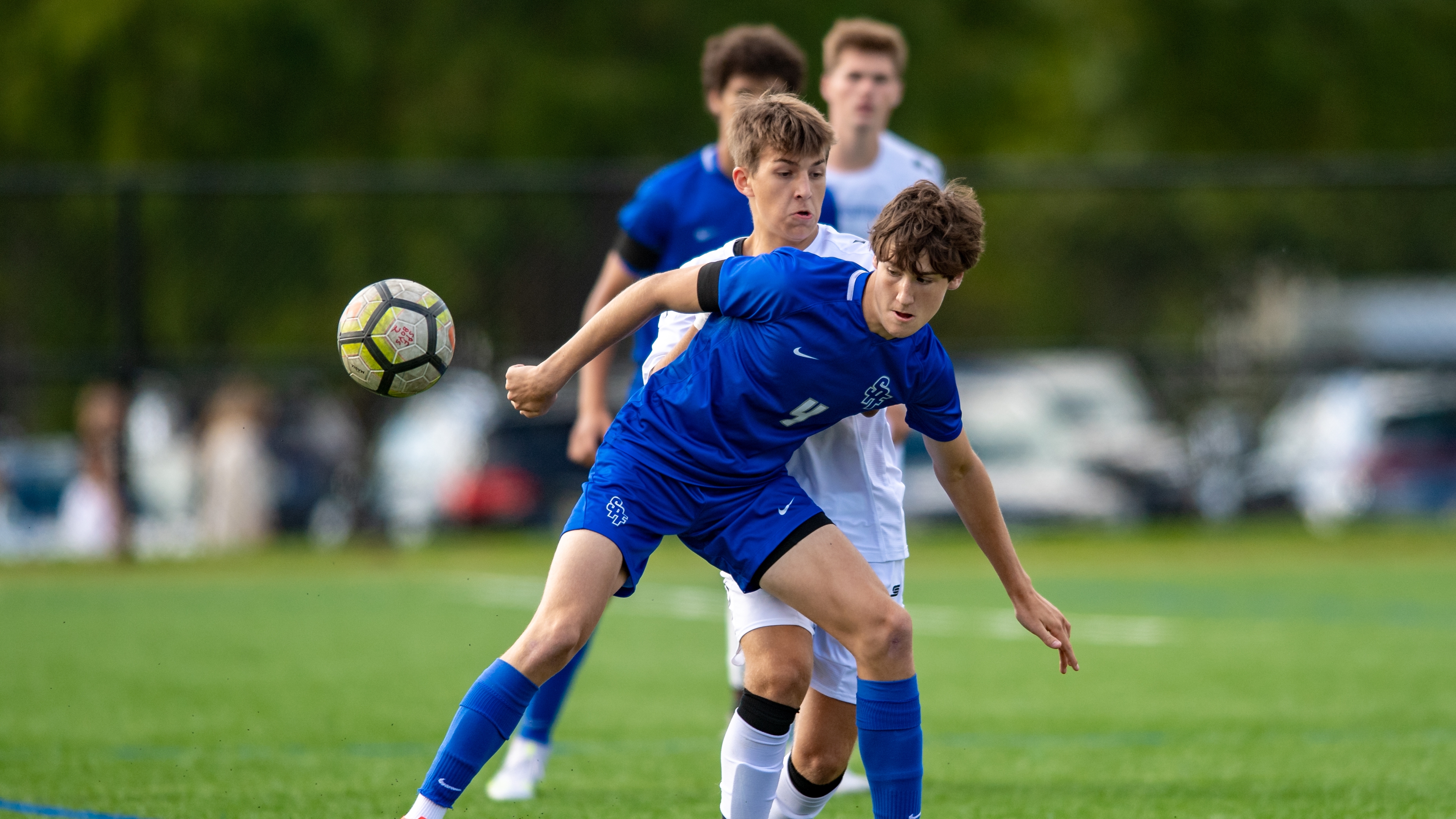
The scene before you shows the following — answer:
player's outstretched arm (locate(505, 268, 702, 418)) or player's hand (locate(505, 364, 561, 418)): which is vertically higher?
player's outstretched arm (locate(505, 268, 702, 418))

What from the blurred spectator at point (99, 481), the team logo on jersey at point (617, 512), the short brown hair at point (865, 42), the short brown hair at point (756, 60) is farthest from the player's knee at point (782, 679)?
the blurred spectator at point (99, 481)

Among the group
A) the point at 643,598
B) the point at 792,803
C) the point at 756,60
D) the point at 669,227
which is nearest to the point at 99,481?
the point at 643,598

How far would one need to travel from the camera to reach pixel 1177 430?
1536 centimetres

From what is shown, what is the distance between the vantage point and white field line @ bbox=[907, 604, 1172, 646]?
9086 millimetres

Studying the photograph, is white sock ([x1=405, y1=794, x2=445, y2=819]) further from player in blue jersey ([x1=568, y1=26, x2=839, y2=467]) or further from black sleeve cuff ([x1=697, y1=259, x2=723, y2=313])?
player in blue jersey ([x1=568, y1=26, x2=839, y2=467])

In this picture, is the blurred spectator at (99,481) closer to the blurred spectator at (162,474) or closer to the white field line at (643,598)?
the blurred spectator at (162,474)

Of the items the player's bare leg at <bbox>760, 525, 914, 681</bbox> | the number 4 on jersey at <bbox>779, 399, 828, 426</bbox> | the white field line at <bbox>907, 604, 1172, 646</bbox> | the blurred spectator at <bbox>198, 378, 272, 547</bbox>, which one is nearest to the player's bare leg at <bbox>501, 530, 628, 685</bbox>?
the player's bare leg at <bbox>760, 525, 914, 681</bbox>

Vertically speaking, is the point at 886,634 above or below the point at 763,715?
above

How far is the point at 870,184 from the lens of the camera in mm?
5473

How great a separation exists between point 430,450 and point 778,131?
14909mm

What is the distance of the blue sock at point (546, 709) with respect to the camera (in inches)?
208

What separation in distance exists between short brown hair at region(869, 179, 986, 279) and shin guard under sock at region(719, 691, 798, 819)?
112 cm

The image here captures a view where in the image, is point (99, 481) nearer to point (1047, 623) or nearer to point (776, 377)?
point (776, 377)

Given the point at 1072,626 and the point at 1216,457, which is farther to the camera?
the point at 1216,457
